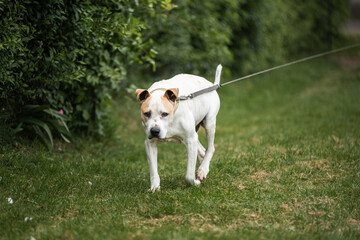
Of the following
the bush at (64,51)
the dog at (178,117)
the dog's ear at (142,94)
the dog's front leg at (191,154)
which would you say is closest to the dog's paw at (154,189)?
the dog at (178,117)

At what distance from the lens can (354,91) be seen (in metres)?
13.0

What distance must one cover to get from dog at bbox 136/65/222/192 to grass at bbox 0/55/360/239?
0.30 metres

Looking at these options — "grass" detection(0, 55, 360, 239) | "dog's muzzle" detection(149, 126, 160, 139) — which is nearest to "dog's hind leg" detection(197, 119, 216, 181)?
"grass" detection(0, 55, 360, 239)

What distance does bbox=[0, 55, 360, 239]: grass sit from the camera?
4.17 m

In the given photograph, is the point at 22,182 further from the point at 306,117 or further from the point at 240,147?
the point at 306,117

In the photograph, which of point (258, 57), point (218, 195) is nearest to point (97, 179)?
point (218, 195)

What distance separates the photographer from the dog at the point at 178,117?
185 inches

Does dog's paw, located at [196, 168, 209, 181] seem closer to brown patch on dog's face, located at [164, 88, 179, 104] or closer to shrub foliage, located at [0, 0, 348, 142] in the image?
brown patch on dog's face, located at [164, 88, 179, 104]

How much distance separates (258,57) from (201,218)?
38.4ft

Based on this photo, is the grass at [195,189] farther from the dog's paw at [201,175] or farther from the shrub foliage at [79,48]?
the shrub foliage at [79,48]

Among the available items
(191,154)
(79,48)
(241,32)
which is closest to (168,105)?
(191,154)

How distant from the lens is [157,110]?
15.3 ft

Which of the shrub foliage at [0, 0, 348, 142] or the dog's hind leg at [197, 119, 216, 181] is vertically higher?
the shrub foliage at [0, 0, 348, 142]

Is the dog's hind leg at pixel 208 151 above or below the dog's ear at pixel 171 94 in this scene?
below
